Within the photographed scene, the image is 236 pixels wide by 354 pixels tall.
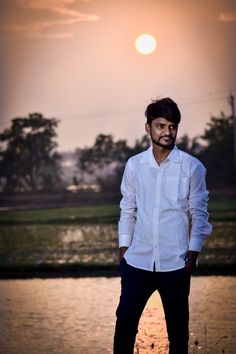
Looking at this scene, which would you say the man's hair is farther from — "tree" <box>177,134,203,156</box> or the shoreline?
"tree" <box>177,134,203,156</box>

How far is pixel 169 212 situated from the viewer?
4.75 meters

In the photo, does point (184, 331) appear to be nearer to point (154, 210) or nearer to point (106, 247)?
point (154, 210)

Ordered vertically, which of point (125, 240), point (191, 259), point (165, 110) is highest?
point (165, 110)

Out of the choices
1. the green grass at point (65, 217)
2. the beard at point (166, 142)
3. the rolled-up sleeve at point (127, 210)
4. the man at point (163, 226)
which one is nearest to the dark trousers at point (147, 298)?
the man at point (163, 226)

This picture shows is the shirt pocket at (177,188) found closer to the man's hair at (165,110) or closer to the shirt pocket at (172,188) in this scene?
the shirt pocket at (172,188)

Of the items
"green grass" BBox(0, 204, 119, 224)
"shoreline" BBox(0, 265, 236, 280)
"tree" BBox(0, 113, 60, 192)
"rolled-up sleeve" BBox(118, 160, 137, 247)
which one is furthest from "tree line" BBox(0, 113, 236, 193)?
"rolled-up sleeve" BBox(118, 160, 137, 247)

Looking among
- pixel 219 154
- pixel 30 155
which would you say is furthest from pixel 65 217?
pixel 30 155

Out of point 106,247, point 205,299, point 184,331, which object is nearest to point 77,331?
point 205,299

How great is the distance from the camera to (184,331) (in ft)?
16.1

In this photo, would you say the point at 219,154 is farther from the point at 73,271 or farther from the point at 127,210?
the point at 127,210

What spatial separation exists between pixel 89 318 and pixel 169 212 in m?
3.94

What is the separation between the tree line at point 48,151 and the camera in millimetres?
77000

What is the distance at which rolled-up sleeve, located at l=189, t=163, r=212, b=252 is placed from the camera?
4.73 meters

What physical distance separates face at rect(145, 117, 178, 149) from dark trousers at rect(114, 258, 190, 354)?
2.32ft
